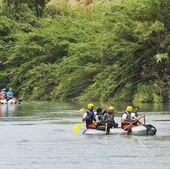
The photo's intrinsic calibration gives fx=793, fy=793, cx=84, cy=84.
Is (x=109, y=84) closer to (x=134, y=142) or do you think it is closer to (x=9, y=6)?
(x=9, y=6)

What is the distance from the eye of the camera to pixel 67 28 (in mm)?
61312

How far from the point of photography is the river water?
895 inches

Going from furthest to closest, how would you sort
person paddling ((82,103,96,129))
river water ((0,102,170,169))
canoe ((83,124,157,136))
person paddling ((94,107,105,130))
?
person paddling ((82,103,96,129)) < person paddling ((94,107,105,130)) < canoe ((83,124,157,136)) < river water ((0,102,170,169))

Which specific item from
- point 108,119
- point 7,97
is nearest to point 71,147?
point 108,119

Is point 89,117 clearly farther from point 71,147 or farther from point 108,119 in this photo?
point 71,147

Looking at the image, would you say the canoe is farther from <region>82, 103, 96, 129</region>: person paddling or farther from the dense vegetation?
the dense vegetation

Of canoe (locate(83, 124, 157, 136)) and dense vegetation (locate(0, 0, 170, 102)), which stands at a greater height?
dense vegetation (locate(0, 0, 170, 102))

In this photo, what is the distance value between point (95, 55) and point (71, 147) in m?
27.9

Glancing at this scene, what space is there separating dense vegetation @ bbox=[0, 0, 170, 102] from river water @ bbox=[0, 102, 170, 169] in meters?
12.3

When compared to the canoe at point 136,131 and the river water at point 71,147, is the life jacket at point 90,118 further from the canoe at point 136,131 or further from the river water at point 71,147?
the river water at point 71,147

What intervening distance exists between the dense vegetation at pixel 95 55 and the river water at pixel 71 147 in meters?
12.3

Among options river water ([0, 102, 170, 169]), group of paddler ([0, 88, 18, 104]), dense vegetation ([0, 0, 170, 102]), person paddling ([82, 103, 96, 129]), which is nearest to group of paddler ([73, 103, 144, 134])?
person paddling ([82, 103, 96, 129])

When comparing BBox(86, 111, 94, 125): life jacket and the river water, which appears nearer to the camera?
the river water

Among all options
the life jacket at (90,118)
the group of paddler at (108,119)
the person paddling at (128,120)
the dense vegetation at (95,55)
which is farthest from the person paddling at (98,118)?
the dense vegetation at (95,55)
